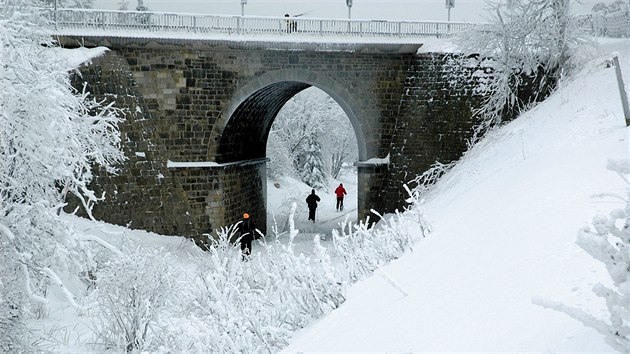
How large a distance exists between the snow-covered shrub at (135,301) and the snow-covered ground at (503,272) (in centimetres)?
82

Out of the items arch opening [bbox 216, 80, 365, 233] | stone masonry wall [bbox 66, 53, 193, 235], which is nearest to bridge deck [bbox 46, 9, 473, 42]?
stone masonry wall [bbox 66, 53, 193, 235]

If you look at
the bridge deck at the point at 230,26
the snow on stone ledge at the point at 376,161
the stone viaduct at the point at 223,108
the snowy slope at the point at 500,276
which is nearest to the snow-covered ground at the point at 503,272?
the snowy slope at the point at 500,276

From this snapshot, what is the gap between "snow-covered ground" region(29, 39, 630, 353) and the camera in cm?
326

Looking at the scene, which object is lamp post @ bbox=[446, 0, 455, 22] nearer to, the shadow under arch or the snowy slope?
the shadow under arch

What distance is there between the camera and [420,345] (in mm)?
3475

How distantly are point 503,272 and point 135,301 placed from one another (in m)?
6.67

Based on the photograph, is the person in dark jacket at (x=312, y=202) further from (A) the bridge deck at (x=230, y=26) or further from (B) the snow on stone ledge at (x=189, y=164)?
(A) the bridge deck at (x=230, y=26)

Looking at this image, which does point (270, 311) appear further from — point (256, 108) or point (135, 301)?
point (256, 108)

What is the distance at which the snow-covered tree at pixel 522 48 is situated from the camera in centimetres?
1533

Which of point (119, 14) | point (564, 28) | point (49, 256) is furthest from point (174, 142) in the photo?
point (564, 28)

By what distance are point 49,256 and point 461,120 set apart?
12.3 meters

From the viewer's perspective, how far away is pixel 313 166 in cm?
3991

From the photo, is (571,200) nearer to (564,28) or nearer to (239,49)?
(564,28)

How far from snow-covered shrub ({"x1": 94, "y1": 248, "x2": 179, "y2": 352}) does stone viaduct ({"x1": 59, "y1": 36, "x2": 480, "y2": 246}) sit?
7.81 m
